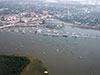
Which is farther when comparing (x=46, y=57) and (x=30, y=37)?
(x=30, y=37)

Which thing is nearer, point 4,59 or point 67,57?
point 4,59

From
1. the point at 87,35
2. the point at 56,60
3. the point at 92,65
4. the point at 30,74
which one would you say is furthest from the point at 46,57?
the point at 87,35

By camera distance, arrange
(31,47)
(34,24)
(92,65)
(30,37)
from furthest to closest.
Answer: (34,24) < (30,37) < (31,47) < (92,65)

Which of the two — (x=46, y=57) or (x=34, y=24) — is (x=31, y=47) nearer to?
(x=46, y=57)

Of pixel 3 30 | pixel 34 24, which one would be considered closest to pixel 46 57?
pixel 3 30

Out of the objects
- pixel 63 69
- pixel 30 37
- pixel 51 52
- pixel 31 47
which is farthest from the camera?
pixel 30 37

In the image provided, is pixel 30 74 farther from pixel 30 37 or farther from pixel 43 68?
pixel 30 37
